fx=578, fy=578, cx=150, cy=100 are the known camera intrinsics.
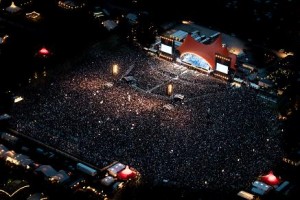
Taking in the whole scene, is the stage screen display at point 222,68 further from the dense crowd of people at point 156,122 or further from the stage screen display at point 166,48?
the stage screen display at point 166,48

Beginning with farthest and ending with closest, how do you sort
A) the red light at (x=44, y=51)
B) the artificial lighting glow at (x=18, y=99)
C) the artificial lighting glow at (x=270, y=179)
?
1. the red light at (x=44, y=51)
2. the artificial lighting glow at (x=18, y=99)
3. the artificial lighting glow at (x=270, y=179)

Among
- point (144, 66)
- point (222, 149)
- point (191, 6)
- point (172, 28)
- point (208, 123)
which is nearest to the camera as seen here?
point (222, 149)

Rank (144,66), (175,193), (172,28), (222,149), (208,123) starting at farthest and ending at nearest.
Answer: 1. (172,28)
2. (144,66)
3. (208,123)
4. (222,149)
5. (175,193)

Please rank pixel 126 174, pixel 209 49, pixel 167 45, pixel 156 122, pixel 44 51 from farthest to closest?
pixel 167 45 → pixel 44 51 → pixel 209 49 → pixel 156 122 → pixel 126 174

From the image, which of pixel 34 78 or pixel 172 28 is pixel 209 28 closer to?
pixel 172 28

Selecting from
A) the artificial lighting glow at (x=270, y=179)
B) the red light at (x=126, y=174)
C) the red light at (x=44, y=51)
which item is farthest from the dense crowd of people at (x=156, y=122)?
the red light at (x=44, y=51)

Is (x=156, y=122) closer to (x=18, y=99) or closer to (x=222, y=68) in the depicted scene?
(x=222, y=68)

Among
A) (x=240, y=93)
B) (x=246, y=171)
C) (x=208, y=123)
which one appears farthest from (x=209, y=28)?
(x=246, y=171)

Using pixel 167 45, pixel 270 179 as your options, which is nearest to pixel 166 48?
pixel 167 45
